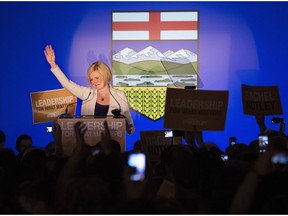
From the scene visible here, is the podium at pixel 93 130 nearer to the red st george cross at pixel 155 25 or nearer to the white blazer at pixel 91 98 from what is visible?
the white blazer at pixel 91 98

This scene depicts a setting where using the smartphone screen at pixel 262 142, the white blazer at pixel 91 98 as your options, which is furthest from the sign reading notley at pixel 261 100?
the white blazer at pixel 91 98

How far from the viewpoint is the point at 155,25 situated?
358 inches

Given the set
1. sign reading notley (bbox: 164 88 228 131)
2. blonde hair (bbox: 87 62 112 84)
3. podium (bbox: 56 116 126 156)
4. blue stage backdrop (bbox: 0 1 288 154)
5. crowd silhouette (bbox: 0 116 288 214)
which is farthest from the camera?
blue stage backdrop (bbox: 0 1 288 154)

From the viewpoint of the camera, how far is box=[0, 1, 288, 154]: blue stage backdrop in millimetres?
8984

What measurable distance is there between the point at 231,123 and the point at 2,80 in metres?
3.32

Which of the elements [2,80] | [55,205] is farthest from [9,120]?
[55,205]

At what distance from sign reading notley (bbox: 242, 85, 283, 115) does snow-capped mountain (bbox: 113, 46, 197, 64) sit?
360 centimetres

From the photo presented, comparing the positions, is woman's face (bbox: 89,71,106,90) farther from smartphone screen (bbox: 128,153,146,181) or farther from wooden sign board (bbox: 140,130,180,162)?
smartphone screen (bbox: 128,153,146,181)

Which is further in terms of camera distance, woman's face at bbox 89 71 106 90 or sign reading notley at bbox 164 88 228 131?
woman's face at bbox 89 71 106 90

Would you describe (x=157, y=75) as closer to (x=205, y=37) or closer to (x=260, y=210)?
(x=205, y=37)

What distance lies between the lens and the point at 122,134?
5.49 meters

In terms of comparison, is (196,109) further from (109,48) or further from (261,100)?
(109,48)

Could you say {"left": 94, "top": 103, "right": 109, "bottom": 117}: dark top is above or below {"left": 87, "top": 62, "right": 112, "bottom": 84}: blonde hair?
below

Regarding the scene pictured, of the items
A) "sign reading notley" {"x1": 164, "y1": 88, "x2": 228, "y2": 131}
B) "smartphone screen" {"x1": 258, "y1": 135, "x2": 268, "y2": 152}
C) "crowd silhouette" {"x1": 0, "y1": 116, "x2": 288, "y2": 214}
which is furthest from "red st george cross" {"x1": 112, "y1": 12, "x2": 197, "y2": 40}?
"crowd silhouette" {"x1": 0, "y1": 116, "x2": 288, "y2": 214}
